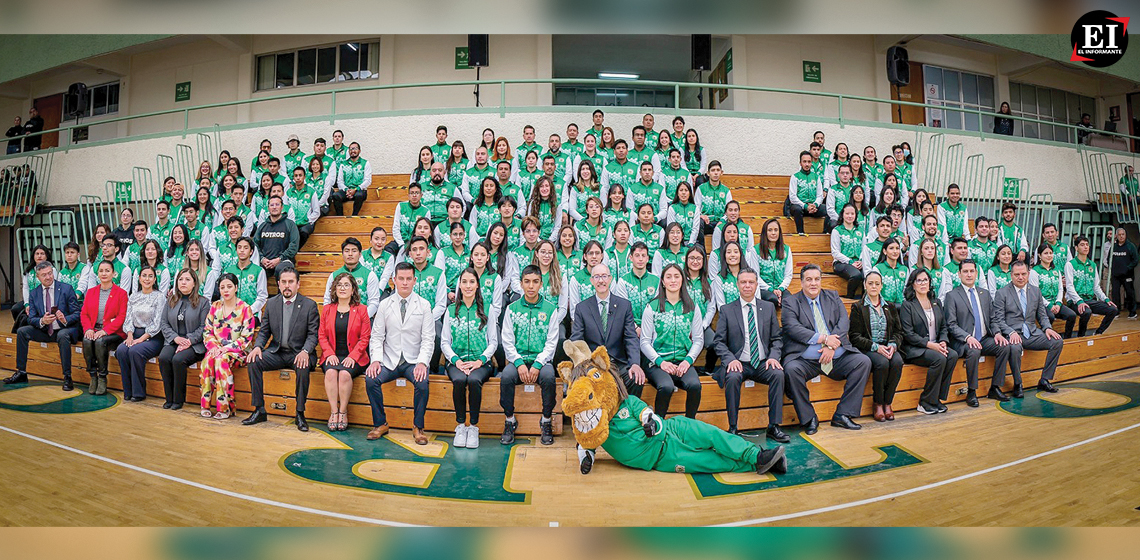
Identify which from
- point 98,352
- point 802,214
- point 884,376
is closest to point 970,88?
point 802,214

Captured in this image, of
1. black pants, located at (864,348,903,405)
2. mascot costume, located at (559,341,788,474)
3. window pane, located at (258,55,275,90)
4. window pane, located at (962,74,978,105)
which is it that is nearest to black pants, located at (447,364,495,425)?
mascot costume, located at (559,341,788,474)

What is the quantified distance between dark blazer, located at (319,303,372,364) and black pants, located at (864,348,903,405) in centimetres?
359

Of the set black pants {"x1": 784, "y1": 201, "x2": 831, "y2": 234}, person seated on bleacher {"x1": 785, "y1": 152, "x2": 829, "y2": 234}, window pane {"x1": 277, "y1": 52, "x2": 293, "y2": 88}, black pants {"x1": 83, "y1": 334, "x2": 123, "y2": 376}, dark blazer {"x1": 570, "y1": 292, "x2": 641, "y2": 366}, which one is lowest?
black pants {"x1": 83, "y1": 334, "x2": 123, "y2": 376}

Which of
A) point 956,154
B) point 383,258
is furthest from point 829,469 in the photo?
point 956,154

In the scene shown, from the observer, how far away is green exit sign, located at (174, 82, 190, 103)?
10008 mm

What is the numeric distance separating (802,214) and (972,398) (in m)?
2.94

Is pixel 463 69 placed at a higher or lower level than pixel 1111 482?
higher

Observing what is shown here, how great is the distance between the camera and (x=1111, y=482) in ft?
4.00

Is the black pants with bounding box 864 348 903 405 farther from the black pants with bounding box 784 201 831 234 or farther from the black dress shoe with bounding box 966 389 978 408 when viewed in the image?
the black pants with bounding box 784 201 831 234

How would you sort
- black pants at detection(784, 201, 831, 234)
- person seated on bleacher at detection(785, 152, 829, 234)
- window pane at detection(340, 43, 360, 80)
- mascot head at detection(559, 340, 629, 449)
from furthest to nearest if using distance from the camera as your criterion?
window pane at detection(340, 43, 360, 80)
person seated on bleacher at detection(785, 152, 829, 234)
black pants at detection(784, 201, 831, 234)
mascot head at detection(559, 340, 629, 449)

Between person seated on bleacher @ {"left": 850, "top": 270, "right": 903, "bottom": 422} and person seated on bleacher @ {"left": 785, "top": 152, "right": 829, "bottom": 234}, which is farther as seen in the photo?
person seated on bleacher @ {"left": 785, "top": 152, "right": 829, "bottom": 234}

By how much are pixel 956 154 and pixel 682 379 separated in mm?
6955

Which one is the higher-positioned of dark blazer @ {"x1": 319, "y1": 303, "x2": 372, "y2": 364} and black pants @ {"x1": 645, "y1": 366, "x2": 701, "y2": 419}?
dark blazer @ {"x1": 319, "y1": 303, "x2": 372, "y2": 364}

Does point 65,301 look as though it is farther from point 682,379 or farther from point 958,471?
point 958,471
